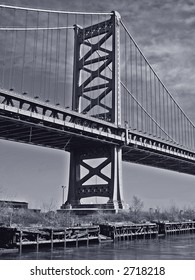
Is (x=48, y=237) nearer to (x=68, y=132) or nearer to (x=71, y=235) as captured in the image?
(x=71, y=235)

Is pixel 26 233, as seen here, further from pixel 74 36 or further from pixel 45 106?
pixel 74 36

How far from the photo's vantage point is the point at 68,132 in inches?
1735

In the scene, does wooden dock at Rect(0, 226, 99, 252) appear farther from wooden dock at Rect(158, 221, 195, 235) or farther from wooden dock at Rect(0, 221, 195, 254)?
wooden dock at Rect(158, 221, 195, 235)

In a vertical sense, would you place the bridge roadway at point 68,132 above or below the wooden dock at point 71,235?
above

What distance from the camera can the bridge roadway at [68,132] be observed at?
126 ft

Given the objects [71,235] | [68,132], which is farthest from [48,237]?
[68,132]

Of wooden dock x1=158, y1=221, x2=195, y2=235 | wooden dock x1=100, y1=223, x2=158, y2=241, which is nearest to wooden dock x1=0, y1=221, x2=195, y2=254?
wooden dock x1=100, y1=223, x2=158, y2=241

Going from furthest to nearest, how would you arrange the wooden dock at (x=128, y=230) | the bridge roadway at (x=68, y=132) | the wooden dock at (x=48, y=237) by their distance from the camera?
the bridge roadway at (x=68, y=132), the wooden dock at (x=128, y=230), the wooden dock at (x=48, y=237)

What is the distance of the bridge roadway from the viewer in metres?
38.5

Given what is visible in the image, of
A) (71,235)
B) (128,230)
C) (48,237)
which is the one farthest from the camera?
(128,230)

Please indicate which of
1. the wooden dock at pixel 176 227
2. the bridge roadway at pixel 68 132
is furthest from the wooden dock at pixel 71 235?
the bridge roadway at pixel 68 132

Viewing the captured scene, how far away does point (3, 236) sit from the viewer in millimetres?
23797

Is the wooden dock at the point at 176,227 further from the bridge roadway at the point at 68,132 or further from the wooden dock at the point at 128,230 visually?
the bridge roadway at the point at 68,132
